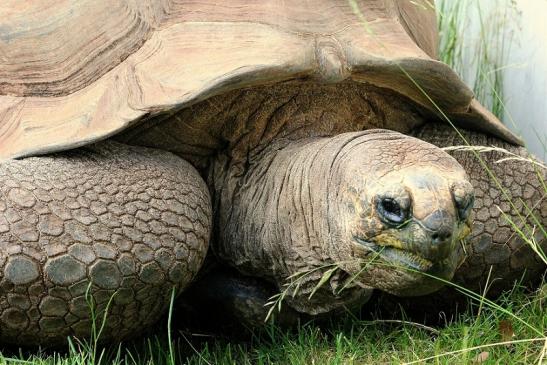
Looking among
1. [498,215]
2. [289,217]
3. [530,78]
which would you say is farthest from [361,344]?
[530,78]

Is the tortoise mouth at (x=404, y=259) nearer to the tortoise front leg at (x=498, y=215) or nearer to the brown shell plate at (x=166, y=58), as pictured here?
the brown shell plate at (x=166, y=58)

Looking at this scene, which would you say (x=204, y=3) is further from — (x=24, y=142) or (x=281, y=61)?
(x=24, y=142)

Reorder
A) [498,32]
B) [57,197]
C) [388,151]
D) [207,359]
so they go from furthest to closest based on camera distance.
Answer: [498,32]
[207,359]
[57,197]
[388,151]

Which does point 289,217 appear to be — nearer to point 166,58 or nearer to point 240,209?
point 240,209

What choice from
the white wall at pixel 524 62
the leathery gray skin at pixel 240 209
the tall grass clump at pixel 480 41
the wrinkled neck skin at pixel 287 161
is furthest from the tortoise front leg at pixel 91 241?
the tall grass clump at pixel 480 41

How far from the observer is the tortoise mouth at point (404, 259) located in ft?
9.79

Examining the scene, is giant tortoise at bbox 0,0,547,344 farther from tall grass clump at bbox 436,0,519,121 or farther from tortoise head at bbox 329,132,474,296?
tall grass clump at bbox 436,0,519,121

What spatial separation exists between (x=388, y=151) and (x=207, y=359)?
1.00m

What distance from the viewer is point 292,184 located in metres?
3.63

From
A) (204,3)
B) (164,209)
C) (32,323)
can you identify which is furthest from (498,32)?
(32,323)

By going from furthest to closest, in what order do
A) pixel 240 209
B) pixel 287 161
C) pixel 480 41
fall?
pixel 480 41 < pixel 240 209 < pixel 287 161

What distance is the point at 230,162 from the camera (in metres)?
3.96

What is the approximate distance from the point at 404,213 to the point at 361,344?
2.74 feet

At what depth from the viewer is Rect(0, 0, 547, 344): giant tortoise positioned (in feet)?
10.4
